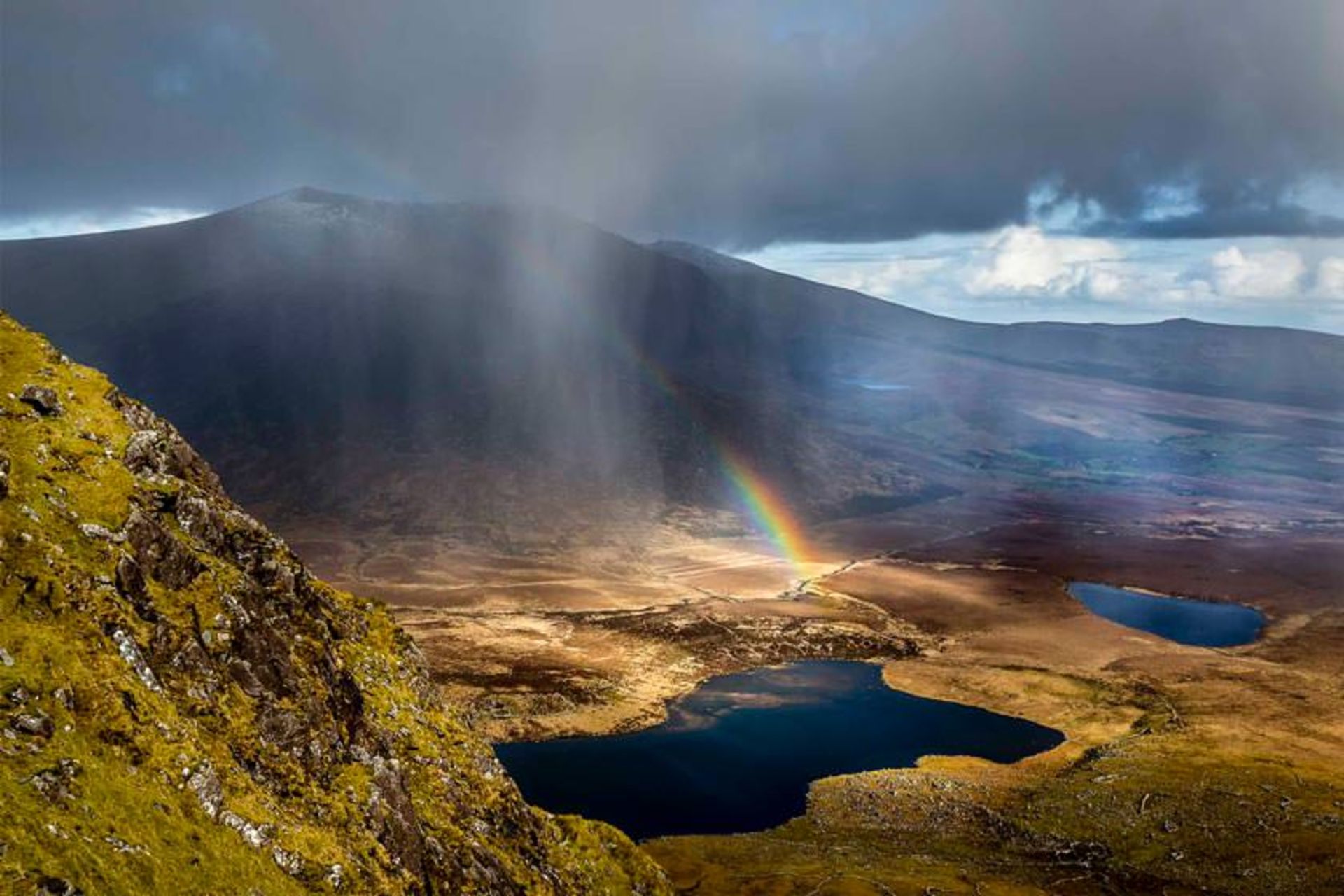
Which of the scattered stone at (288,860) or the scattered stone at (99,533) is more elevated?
the scattered stone at (99,533)

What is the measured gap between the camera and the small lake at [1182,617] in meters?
166

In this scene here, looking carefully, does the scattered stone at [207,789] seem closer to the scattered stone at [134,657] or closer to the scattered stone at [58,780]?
the scattered stone at [134,657]

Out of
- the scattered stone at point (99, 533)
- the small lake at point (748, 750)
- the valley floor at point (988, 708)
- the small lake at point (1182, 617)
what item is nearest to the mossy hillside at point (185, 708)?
the scattered stone at point (99, 533)

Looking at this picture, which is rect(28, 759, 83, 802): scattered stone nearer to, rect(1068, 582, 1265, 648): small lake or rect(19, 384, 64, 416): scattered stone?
rect(19, 384, 64, 416): scattered stone

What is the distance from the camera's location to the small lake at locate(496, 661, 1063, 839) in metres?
90.1

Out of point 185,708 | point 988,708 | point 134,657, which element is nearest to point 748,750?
point 988,708

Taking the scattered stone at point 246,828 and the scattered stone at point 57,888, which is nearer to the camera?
the scattered stone at point 57,888

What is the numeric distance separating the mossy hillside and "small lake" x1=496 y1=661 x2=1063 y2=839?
51692 millimetres

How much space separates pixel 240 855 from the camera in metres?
23.3

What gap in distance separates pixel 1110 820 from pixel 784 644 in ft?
245

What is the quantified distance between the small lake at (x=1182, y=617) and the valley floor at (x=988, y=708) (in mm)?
5354

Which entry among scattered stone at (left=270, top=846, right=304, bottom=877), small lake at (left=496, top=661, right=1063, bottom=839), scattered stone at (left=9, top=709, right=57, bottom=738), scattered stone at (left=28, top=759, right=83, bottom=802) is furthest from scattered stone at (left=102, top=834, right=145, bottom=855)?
small lake at (left=496, top=661, right=1063, bottom=839)

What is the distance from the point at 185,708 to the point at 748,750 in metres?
88.7

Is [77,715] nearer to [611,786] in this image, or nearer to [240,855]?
[240,855]
